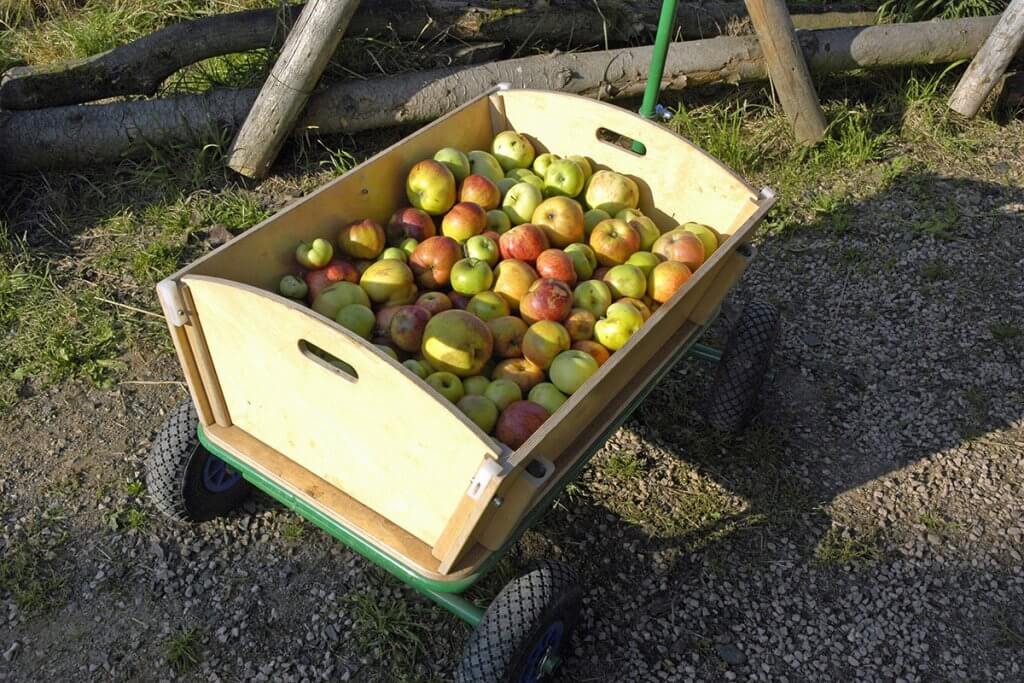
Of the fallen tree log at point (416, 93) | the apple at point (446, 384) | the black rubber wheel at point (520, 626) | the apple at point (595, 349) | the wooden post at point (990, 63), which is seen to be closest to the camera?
the black rubber wheel at point (520, 626)

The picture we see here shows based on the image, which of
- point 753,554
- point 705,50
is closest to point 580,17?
point 705,50

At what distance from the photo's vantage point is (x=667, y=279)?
2945 mm

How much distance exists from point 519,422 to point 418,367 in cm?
33

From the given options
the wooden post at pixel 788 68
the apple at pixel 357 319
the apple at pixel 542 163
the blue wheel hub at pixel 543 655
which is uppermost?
the apple at pixel 542 163

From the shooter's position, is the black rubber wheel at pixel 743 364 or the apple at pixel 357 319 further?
the black rubber wheel at pixel 743 364

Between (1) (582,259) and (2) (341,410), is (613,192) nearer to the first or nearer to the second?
(1) (582,259)

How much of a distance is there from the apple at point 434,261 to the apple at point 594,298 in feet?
1.40

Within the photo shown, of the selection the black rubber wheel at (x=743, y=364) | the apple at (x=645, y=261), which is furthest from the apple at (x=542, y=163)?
the black rubber wheel at (x=743, y=364)

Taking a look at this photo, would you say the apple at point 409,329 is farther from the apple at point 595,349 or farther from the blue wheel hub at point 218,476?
the blue wheel hub at point 218,476

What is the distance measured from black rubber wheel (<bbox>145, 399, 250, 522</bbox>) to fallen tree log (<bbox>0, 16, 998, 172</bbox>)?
204cm

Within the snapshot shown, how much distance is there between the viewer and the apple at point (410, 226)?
10.4ft

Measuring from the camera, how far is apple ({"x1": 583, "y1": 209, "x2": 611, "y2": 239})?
328cm

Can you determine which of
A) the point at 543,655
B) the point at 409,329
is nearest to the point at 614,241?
the point at 409,329

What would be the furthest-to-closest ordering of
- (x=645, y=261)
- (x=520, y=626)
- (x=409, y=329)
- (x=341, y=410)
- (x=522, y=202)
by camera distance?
1. (x=522, y=202)
2. (x=645, y=261)
3. (x=409, y=329)
4. (x=520, y=626)
5. (x=341, y=410)
